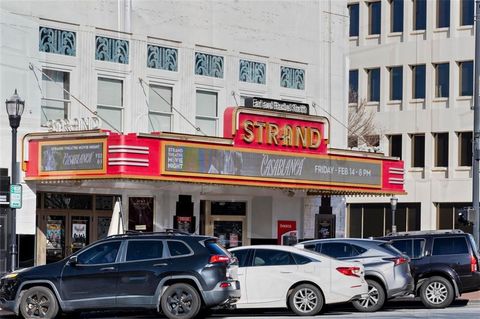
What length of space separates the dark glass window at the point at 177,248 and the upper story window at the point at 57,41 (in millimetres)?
10900

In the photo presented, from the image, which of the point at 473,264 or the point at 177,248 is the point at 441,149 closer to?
the point at 473,264

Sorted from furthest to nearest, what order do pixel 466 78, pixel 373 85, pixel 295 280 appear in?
pixel 373 85, pixel 466 78, pixel 295 280

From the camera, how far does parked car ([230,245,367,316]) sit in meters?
23.8

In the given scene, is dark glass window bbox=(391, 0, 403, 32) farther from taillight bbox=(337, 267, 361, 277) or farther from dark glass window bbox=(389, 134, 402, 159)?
taillight bbox=(337, 267, 361, 277)

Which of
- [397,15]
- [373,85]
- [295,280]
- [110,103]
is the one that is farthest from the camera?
[373,85]

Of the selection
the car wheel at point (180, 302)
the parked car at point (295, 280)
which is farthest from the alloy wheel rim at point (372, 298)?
the car wheel at point (180, 302)

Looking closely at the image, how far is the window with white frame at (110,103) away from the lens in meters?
33.2

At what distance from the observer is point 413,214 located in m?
61.1

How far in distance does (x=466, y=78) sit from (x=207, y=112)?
26.2 m

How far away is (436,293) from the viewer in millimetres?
27641

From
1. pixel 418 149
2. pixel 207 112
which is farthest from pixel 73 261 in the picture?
pixel 418 149

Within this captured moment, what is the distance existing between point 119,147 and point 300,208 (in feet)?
39.0

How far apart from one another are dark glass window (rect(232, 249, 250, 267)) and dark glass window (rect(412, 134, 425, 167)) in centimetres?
3772

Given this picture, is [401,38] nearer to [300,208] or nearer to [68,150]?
[300,208]
